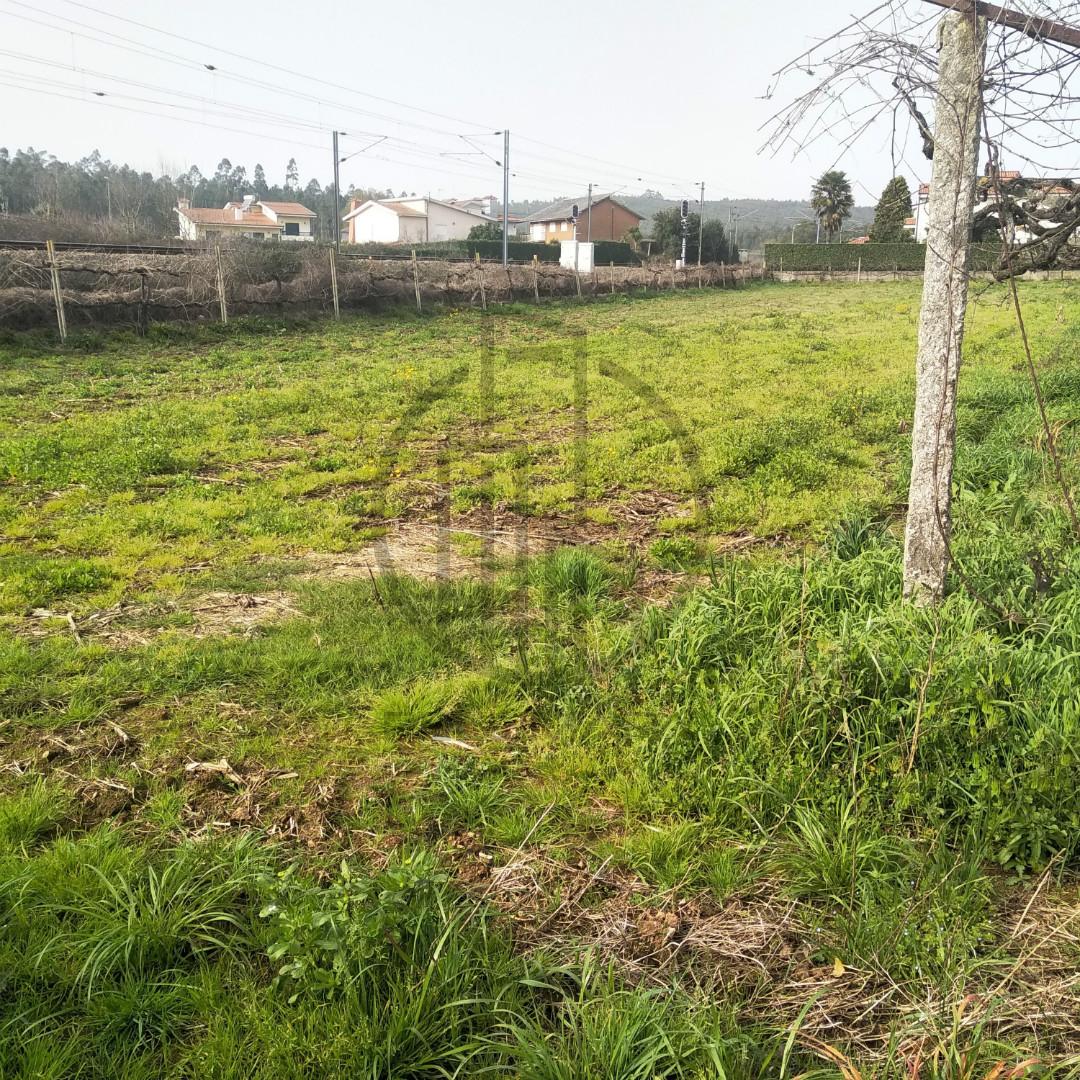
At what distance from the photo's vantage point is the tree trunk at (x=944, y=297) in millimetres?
3156

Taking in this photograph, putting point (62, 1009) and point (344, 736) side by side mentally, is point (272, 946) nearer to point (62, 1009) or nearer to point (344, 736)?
point (62, 1009)

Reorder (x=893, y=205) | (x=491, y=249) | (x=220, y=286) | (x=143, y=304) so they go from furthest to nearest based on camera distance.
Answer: (x=491, y=249), (x=220, y=286), (x=143, y=304), (x=893, y=205)

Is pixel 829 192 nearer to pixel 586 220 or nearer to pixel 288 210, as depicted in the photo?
pixel 586 220

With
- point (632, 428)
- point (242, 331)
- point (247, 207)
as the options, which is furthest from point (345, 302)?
point (247, 207)

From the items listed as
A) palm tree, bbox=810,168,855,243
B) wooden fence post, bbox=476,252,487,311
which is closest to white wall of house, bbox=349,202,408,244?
palm tree, bbox=810,168,855,243

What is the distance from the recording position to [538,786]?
3.22 metres

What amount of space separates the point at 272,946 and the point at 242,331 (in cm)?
1759

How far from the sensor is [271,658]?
416cm

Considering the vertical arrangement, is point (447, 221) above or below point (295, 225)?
above

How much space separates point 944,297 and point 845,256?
49.9 metres

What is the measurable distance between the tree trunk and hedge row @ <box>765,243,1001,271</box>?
44.5 m

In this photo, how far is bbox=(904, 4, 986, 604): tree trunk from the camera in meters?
3.16

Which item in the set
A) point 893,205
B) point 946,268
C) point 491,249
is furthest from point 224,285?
point 491,249

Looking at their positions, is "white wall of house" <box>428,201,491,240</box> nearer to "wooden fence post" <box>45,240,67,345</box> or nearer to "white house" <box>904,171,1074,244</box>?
"wooden fence post" <box>45,240,67,345</box>
